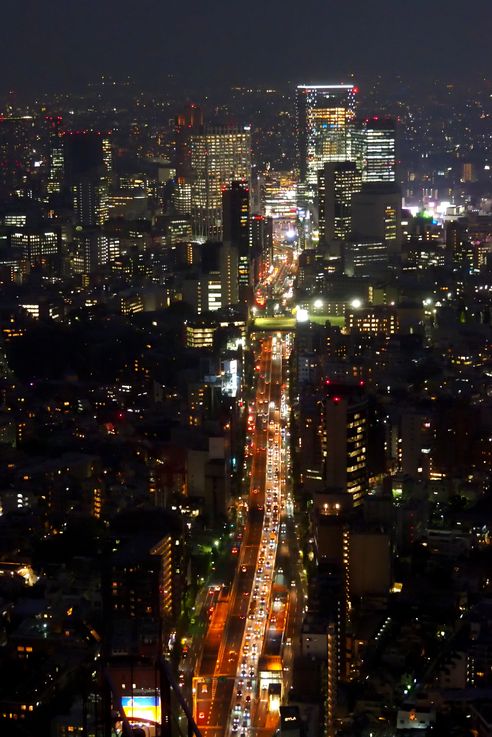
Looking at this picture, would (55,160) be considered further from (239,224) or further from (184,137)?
(239,224)

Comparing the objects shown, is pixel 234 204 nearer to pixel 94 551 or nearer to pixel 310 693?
pixel 94 551

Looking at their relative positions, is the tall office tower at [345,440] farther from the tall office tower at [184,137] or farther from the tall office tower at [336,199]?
the tall office tower at [184,137]

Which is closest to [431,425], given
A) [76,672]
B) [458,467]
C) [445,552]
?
[458,467]

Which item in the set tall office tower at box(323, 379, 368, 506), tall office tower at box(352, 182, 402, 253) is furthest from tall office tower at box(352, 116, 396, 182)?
tall office tower at box(323, 379, 368, 506)

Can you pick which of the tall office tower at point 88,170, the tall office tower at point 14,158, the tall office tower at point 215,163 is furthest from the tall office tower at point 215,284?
the tall office tower at point 14,158

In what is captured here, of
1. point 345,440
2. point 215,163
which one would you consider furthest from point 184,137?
point 345,440
